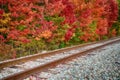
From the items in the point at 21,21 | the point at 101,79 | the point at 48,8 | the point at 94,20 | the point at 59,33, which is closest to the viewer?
the point at 101,79

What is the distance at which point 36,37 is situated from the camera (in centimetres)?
1520

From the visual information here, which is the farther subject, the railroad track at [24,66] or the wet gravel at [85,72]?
the wet gravel at [85,72]

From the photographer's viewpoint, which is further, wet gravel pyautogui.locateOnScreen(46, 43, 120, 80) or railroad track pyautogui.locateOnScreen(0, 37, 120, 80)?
wet gravel pyautogui.locateOnScreen(46, 43, 120, 80)

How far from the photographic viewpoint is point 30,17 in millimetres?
14086

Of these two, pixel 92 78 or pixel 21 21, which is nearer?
pixel 92 78

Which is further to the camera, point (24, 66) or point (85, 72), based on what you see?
point (24, 66)

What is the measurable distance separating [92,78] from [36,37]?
7.98 meters

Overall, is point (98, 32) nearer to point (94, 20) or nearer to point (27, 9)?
point (94, 20)

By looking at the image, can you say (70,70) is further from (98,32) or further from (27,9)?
(98,32)

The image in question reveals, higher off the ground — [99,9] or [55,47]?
[99,9]

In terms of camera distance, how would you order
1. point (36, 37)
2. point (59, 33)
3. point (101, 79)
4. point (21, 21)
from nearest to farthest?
point (101, 79), point (21, 21), point (36, 37), point (59, 33)

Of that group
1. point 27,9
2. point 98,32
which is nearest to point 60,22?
point 27,9

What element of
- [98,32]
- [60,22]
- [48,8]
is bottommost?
[98,32]

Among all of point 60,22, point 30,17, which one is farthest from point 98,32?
point 30,17
